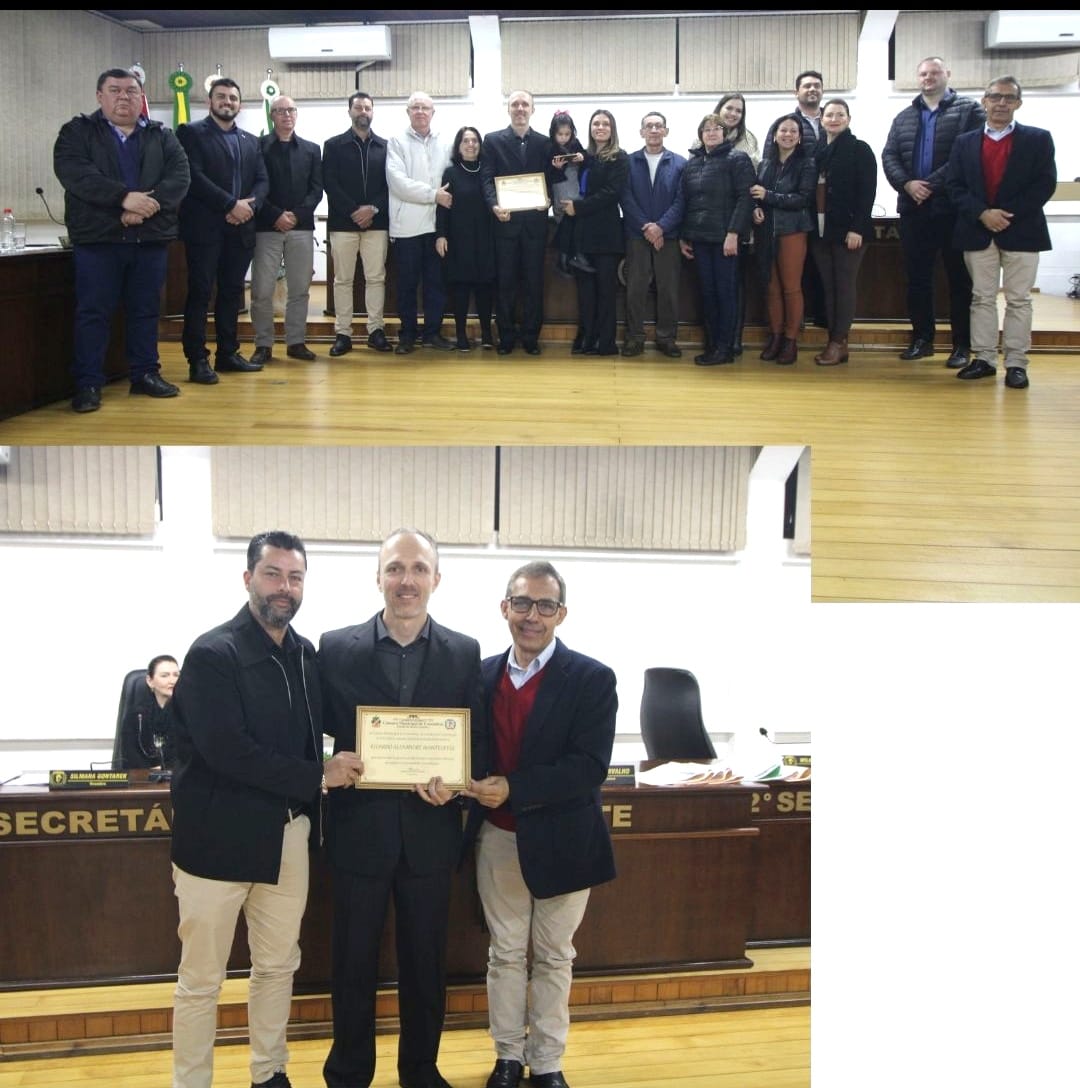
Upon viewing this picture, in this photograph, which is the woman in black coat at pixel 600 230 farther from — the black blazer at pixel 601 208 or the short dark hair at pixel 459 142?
the short dark hair at pixel 459 142

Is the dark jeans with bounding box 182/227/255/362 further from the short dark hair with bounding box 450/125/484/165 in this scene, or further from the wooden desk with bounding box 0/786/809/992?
→ the wooden desk with bounding box 0/786/809/992

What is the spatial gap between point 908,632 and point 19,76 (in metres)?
3.91

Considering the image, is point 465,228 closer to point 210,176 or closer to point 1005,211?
point 210,176

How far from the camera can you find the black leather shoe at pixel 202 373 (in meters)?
4.26

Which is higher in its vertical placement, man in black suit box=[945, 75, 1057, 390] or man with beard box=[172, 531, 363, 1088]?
man in black suit box=[945, 75, 1057, 390]

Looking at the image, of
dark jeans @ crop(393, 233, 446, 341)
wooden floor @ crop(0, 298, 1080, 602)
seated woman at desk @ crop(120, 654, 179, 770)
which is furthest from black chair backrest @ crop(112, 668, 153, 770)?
dark jeans @ crop(393, 233, 446, 341)

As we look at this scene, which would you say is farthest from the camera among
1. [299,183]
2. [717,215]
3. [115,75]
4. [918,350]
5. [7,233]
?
[918,350]

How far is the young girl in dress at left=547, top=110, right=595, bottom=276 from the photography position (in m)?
4.63

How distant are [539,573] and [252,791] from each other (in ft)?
1.57

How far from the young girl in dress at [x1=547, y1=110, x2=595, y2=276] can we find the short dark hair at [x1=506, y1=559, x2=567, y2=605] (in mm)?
3191

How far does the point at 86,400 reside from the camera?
384cm

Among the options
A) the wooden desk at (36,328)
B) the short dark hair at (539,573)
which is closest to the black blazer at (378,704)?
the short dark hair at (539,573)

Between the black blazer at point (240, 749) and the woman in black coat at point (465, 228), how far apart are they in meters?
3.23

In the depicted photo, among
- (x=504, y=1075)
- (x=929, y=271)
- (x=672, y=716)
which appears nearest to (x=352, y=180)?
(x=929, y=271)
